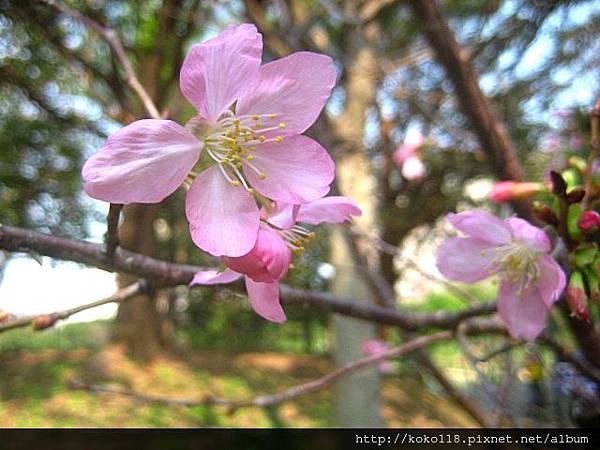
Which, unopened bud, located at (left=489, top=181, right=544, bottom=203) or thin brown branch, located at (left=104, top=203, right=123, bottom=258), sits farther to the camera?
unopened bud, located at (left=489, top=181, right=544, bottom=203)

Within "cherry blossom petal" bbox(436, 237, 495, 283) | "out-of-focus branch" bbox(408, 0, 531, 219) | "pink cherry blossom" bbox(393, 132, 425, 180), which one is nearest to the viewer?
"cherry blossom petal" bbox(436, 237, 495, 283)

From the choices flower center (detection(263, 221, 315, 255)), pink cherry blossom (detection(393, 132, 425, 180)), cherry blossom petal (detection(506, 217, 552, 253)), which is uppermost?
pink cherry blossom (detection(393, 132, 425, 180))

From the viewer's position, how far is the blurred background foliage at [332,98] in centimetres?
101

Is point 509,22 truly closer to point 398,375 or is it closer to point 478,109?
point 478,109

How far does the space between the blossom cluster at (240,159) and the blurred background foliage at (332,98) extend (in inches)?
13.6

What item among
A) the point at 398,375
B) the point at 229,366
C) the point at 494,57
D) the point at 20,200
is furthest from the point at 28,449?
the point at 398,375

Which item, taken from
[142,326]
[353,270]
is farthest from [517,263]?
[142,326]

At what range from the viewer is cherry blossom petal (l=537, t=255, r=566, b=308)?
40 cm

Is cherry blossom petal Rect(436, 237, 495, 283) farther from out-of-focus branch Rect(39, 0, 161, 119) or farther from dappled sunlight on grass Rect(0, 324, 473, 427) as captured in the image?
dappled sunlight on grass Rect(0, 324, 473, 427)

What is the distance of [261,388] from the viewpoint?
9.72ft

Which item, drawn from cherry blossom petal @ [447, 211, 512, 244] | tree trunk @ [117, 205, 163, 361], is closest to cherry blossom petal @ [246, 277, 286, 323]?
cherry blossom petal @ [447, 211, 512, 244]

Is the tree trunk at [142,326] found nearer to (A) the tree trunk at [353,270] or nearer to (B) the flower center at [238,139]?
(A) the tree trunk at [353,270]

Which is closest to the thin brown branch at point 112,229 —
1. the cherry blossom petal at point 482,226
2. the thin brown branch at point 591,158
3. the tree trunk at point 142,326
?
the cherry blossom petal at point 482,226

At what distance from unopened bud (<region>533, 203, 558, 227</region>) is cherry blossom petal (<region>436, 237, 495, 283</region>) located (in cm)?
8
